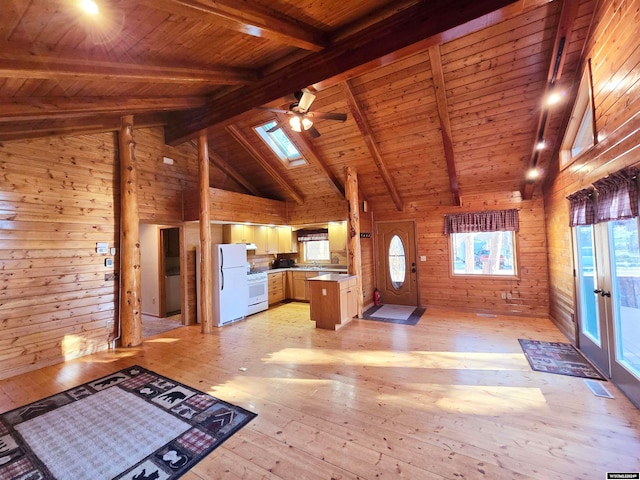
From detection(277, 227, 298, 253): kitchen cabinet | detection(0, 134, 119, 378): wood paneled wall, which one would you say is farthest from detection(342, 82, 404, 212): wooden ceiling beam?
detection(0, 134, 119, 378): wood paneled wall

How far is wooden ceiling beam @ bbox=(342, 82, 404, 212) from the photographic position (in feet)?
14.2

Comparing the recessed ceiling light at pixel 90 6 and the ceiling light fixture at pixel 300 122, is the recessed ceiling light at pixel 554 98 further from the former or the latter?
the recessed ceiling light at pixel 90 6

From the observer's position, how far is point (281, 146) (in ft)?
20.3

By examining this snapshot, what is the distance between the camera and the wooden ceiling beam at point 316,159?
543cm

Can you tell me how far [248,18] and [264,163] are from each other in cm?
393

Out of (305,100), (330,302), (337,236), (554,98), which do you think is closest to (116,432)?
(330,302)

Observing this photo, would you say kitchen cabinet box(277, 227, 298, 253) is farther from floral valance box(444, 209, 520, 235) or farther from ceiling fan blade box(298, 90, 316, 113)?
ceiling fan blade box(298, 90, 316, 113)

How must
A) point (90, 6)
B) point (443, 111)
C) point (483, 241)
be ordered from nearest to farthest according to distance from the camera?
point (90, 6), point (443, 111), point (483, 241)

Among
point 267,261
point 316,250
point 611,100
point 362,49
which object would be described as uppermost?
point 362,49

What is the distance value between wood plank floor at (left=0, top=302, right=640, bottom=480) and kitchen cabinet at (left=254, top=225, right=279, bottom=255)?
109 inches

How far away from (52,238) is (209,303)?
8.13 ft

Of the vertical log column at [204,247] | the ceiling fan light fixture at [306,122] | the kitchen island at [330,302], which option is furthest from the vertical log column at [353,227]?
the vertical log column at [204,247]

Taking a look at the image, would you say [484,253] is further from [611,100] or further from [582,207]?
[611,100]

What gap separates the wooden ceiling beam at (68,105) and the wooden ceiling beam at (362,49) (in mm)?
861
